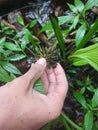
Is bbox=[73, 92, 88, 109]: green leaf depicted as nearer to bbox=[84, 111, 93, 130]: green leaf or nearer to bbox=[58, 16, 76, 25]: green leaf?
bbox=[84, 111, 93, 130]: green leaf

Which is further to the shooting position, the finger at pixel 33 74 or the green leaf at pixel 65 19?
the green leaf at pixel 65 19

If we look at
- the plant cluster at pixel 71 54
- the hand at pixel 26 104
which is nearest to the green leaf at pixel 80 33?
the plant cluster at pixel 71 54

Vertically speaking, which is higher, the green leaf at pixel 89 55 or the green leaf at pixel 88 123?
the green leaf at pixel 89 55

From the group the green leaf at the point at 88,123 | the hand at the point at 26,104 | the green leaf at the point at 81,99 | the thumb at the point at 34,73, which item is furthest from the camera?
the green leaf at the point at 81,99

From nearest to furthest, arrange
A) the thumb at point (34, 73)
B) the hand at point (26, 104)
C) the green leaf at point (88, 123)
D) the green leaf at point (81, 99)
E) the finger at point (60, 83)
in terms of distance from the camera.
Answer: the hand at point (26, 104), the thumb at point (34, 73), the finger at point (60, 83), the green leaf at point (88, 123), the green leaf at point (81, 99)

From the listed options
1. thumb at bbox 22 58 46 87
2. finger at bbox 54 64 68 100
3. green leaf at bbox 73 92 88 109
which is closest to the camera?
thumb at bbox 22 58 46 87

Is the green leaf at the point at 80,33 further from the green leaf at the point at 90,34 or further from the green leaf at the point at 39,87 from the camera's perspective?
the green leaf at the point at 39,87

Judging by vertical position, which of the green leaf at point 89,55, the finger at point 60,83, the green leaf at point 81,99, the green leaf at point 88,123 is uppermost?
the green leaf at point 89,55

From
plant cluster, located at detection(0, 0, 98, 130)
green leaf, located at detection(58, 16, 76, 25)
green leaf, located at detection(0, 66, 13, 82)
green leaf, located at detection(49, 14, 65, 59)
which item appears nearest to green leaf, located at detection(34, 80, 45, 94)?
plant cluster, located at detection(0, 0, 98, 130)

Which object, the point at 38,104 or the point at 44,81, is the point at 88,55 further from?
the point at 38,104
